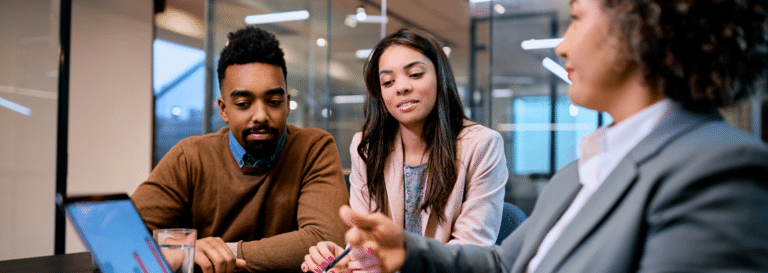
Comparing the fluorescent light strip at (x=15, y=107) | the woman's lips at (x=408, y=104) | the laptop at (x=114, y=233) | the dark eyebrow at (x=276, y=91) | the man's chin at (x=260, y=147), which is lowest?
the laptop at (x=114, y=233)

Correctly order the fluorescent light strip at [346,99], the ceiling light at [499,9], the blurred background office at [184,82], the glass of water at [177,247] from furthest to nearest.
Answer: the fluorescent light strip at [346,99], the ceiling light at [499,9], the blurred background office at [184,82], the glass of water at [177,247]

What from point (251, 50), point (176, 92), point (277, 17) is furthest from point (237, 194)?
point (176, 92)

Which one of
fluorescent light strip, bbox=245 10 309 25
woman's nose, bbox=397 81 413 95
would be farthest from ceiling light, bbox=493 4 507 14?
woman's nose, bbox=397 81 413 95

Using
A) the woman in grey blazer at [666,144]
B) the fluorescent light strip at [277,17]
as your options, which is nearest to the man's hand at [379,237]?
the woman in grey blazer at [666,144]

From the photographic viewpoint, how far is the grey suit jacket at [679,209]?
54 centimetres

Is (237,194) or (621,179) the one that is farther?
(237,194)

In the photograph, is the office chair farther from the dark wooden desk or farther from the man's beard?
the dark wooden desk

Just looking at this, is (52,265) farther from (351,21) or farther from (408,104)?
(351,21)

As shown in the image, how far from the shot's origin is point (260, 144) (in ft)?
5.38

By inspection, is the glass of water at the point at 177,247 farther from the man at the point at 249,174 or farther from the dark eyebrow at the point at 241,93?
the dark eyebrow at the point at 241,93

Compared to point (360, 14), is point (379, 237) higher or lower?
lower

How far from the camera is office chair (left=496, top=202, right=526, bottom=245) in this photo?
166 centimetres

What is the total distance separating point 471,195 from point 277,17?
3913mm

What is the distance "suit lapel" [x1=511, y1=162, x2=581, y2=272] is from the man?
2.63ft
